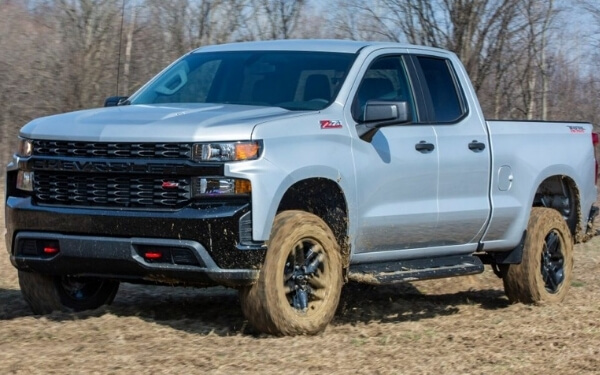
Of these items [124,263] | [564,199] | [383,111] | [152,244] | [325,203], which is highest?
[383,111]

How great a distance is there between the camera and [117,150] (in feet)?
22.0

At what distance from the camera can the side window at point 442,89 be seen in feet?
27.9

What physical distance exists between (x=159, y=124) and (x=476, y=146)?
272 cm

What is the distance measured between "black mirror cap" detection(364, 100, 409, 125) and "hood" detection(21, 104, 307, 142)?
0.56m

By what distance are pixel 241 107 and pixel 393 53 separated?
56.1 inches

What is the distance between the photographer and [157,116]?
22.7 feet

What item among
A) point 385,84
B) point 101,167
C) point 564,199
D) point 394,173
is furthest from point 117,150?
point 564,199

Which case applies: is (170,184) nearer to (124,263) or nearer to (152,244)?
(152,244)

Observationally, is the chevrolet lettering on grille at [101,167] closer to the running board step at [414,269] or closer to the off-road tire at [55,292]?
the off-road tire at [55,292]

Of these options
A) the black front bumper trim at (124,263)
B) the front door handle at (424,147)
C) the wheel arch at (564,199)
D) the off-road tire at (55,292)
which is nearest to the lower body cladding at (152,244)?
the black front bumper trim at (124,263)

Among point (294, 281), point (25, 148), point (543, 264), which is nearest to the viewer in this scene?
point (294, 281)

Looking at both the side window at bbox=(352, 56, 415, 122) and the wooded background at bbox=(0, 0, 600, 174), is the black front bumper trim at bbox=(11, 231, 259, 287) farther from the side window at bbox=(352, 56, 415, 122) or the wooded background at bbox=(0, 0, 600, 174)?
the wooded background at bbox=(0, 0, 600, 174)

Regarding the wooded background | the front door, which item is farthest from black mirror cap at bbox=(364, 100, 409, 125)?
the wooded background

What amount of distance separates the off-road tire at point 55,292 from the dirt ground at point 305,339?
0.74 ft
